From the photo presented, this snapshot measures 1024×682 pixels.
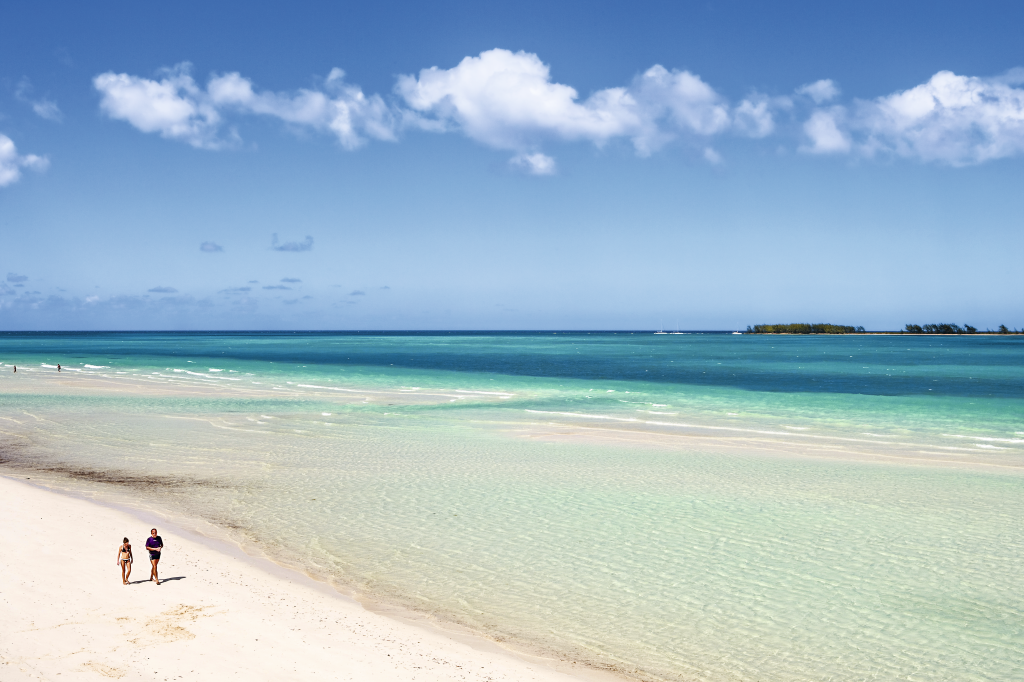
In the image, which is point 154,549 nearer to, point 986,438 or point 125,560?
point 125,560

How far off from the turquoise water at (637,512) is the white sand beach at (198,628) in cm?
100

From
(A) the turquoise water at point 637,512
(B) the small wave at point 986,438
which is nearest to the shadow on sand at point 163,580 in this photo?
(A) the turquoise water at point 637,512

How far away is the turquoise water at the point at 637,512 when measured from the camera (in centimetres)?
1005

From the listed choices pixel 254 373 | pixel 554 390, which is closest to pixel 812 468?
pixel 554 390

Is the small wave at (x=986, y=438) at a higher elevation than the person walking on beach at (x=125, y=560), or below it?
below

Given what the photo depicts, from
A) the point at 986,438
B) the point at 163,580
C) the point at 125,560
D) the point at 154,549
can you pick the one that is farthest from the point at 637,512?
the point at 986,438

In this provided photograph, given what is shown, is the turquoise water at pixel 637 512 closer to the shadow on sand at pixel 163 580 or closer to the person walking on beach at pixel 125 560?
the shadow on sand at pixel 163 580

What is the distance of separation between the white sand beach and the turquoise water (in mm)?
995

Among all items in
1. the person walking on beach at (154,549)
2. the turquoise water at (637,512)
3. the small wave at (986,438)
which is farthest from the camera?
the small wave at (986,438)

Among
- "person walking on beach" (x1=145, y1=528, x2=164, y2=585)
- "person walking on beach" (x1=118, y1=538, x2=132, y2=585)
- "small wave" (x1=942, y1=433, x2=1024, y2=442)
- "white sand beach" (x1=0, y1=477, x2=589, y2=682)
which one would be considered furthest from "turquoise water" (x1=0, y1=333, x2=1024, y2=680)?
"person walking on beach" (x1=118, y1=538, x2=132, y2=585)

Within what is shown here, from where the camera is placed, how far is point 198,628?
938 cm

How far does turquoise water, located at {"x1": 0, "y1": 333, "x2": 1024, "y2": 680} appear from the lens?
10.1 meters

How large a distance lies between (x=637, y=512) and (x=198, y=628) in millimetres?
9718

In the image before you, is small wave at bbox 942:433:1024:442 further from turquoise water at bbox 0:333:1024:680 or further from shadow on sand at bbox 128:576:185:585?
shadow on sand at bbox 128:576:185:585
